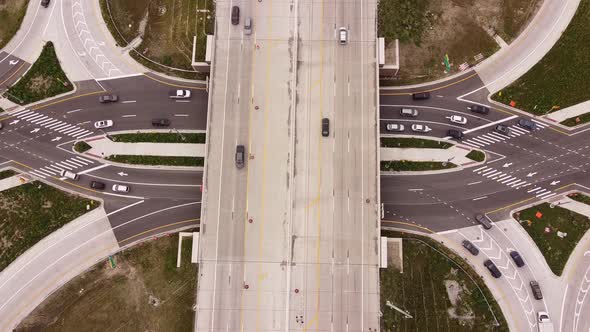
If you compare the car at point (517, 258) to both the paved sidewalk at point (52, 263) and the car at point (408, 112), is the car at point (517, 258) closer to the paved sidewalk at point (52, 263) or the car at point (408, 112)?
the car at point (408, 112)

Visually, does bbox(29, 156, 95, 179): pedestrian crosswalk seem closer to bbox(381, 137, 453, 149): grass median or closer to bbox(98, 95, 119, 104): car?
bbox(98, 95, 119, 104): car

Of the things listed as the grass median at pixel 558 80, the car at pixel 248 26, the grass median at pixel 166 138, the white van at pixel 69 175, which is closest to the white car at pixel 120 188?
the white van at pixel 69 175

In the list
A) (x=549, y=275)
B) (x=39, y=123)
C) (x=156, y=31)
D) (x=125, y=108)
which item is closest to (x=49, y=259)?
(x=39, y=123)

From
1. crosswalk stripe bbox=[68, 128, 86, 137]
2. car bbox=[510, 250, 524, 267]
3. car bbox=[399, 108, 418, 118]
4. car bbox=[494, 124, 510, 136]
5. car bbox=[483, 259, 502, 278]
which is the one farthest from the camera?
crosswalk stripe bbox=[68, 128, 86, 137]

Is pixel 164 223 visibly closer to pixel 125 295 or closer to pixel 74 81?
pixel 125 295

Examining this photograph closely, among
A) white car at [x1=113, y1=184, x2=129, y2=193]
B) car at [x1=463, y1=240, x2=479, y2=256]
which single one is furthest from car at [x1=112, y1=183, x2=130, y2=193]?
car at [x1=463, y1=240, x2=479, y2=256]

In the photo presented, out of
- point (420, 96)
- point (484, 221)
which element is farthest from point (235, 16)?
point (484, 221)
